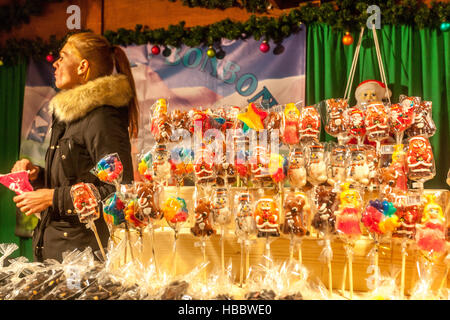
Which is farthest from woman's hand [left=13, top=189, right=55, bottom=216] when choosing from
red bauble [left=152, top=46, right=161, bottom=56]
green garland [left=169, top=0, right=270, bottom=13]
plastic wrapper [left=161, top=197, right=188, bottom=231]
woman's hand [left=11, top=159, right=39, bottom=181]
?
green garland [left=169, top=0, right=270, bottom=13]

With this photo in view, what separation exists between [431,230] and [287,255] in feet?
1.53

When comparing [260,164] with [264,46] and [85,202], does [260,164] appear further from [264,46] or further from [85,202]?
[264,46]

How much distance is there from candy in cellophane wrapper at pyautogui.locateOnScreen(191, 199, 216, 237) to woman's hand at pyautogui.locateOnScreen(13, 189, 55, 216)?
83 cm

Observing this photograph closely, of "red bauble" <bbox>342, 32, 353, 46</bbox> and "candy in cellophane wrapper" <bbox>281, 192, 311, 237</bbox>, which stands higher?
"red bauble" <bbox>342, 32, 353, 46</bbox>

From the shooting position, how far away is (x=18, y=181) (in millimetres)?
1710

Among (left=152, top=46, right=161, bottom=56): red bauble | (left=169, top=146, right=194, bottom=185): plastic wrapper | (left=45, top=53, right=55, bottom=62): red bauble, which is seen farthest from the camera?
(left=45, top=53, right=55, bottom=62): red bauble

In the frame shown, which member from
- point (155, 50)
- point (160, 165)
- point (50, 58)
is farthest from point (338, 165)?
point (50, 58)

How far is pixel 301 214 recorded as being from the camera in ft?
3.89

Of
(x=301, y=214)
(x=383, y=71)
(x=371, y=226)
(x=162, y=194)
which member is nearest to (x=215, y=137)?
(x=162, y=194)

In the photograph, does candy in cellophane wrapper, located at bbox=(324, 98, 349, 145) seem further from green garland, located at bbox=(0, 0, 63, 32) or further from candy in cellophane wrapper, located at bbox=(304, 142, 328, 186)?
A: green garland, located at bbox=(0, 0, 63, 32)

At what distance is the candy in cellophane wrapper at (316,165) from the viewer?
1255 mm

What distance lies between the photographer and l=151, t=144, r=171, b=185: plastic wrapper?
1.37 m

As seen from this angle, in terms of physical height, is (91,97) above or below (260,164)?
above
